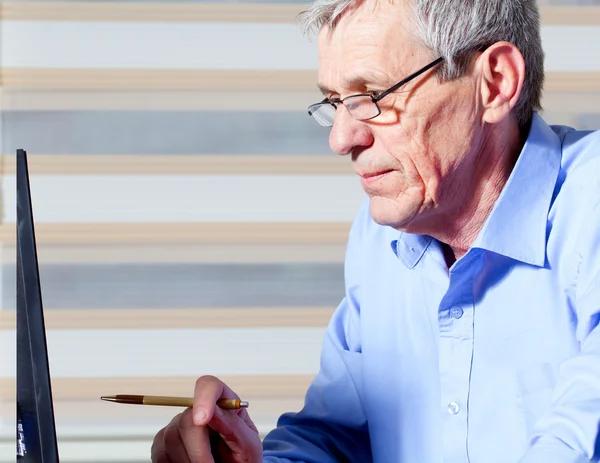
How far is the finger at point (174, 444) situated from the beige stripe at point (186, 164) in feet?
3.80

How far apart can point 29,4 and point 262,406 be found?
1278 mm

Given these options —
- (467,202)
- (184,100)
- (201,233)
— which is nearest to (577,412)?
(467,202)

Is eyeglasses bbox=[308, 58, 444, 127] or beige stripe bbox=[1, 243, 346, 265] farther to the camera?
beige stripe bbox=[1, 243, 346, 265]

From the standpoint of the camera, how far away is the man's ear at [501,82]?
1295 millimetres

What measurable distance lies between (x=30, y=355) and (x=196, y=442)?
1.41 feet

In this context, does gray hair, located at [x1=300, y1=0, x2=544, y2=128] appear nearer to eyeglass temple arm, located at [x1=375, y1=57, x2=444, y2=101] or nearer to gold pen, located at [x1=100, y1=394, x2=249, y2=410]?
eyeglass temple arm, located at [x1=375, y1=57, x2=444, y2=101]

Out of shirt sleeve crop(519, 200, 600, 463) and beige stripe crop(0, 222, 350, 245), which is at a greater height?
beige stripe crop(0, 222, 350, 245)

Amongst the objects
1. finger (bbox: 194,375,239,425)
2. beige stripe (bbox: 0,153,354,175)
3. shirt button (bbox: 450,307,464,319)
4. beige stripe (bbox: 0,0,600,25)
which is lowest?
finger (bbox: 194,375,239,425)

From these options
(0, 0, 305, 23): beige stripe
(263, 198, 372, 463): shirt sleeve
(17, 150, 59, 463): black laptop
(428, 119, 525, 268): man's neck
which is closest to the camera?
(17, 150, 59, 463): black laptop

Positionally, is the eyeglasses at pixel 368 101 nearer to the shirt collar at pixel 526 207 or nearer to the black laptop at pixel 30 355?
the shirt collar at pixel 526 207

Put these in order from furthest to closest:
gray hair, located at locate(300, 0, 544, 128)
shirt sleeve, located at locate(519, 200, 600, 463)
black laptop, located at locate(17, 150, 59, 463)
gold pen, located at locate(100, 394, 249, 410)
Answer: gray hair, located at locate(300, 0, 544, 128) < gold pen, located at locate(100, 394, 249, 410) < shirt sleeve, located at locate(519, 200, 600, 463) < black laptop, located at locate(17, 150, 59, 463)

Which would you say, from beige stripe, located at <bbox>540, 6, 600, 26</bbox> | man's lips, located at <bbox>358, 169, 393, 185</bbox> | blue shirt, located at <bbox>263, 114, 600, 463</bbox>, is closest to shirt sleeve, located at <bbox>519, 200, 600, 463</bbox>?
blue shirt, located at <bbox>263, 114, 600, 463</bbox>

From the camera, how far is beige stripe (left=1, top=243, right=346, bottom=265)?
2.29 m

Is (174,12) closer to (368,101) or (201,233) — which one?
(201,233)
